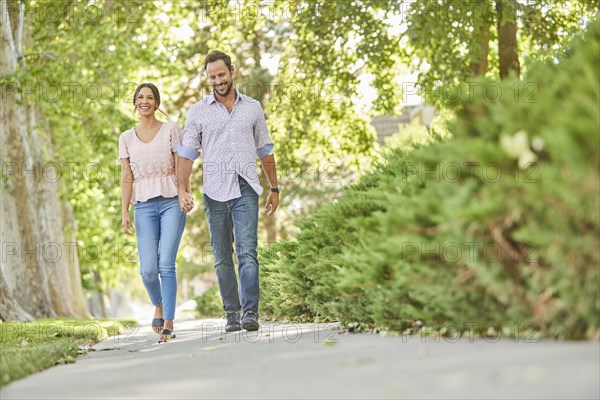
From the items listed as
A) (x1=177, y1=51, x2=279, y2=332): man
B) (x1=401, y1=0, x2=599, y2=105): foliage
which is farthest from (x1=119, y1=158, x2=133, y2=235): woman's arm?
(x1=401, y1=0, x2=599, y2=105): foliage

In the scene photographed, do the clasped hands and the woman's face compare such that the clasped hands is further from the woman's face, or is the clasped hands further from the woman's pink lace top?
the woman's face

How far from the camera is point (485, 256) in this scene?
4820mm

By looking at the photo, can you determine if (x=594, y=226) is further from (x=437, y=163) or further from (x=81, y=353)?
(x=81, y=353)

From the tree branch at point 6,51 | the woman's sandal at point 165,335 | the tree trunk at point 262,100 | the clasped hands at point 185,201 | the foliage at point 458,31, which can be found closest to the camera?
the clasped hands at point 185,201

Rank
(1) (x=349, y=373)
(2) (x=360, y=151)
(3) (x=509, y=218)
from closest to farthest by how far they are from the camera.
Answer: (1) (x=349, y=373) → (3) (x=509, y=218) → (2) (x=360, y=151)

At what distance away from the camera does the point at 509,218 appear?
4.64 meters

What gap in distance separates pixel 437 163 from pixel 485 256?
1027mm

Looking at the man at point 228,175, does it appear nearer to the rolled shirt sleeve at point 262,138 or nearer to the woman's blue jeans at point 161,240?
the rolled shirt sleeve at point 262,138

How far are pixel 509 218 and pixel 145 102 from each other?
4.94m

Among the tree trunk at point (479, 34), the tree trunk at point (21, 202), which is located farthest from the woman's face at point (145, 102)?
the tree trunk at point (21, 202)

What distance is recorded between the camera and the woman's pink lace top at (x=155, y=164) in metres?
8.59

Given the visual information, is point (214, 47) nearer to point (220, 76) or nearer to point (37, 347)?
point (220, 76)

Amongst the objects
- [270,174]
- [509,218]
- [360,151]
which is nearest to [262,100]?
[360,151]

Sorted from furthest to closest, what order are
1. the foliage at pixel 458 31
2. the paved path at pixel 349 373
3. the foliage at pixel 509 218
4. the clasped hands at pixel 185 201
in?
the foliage at pixel 458 31 < the clasped hands at pixel 185 201 < the foliage at pixel 509 218 < the paved path at pixel 349 373
